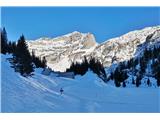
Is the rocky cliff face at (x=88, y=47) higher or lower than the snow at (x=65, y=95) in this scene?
higher

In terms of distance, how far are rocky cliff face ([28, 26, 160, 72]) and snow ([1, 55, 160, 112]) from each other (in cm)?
16

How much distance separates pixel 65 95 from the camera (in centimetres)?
414

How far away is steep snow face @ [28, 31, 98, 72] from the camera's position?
13.5ft

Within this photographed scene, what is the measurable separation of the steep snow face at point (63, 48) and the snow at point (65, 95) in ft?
0.46

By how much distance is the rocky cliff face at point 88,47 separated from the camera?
13.4ft

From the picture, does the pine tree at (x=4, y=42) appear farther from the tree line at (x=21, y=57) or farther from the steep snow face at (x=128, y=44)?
the steep snow face at (x=128, y=44)

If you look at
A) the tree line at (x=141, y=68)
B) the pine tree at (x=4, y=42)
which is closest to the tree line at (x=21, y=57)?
the pine tree at (x=4, y=42)

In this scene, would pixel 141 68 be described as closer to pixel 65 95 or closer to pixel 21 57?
pixel 65 95

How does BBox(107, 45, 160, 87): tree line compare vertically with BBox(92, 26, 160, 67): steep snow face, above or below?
below

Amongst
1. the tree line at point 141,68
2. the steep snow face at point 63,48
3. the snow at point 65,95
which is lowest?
the snow at point 65,95

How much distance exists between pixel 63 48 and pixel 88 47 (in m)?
0.24

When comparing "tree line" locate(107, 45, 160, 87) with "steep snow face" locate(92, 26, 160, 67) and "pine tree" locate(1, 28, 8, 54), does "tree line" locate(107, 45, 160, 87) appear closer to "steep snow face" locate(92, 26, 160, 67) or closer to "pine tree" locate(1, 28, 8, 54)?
"steep snow face" locate(92, 26, 160, 67)

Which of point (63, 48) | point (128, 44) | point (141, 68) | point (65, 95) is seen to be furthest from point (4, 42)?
point (141, 68)

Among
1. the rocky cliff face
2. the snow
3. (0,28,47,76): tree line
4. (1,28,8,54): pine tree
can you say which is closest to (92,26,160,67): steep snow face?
the rocky cliff face
